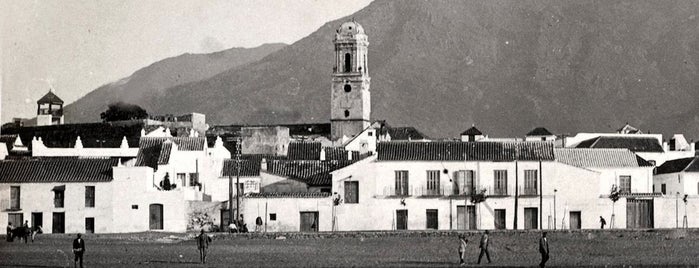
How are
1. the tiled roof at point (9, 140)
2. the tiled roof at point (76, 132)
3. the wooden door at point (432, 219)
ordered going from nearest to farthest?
the wooden door at point (432, 219) < the tiled roof at point (9, 140) < the tiled roof at point (76, 132)

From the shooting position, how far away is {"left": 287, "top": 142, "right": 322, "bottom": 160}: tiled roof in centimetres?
7388

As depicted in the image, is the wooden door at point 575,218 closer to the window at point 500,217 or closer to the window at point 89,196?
the window at point 500,217

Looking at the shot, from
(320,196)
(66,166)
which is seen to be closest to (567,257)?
(320,196)

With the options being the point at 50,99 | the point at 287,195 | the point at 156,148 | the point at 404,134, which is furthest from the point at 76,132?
the point at 287,195

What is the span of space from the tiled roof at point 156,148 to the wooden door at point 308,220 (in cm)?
1033

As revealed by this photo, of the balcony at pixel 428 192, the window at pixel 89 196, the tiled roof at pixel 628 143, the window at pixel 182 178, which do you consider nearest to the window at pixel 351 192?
the balcony at pixel 428 192

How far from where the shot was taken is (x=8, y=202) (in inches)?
2458

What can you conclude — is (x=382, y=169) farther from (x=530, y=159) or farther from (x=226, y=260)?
(x=226, y=260)

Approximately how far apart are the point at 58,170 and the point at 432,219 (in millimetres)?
17206

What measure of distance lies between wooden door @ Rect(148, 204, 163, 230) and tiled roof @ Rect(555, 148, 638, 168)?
2133 centimetres

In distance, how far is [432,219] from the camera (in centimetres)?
6412

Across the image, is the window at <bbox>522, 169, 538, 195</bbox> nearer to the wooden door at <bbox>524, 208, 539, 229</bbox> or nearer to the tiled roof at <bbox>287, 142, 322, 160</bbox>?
the wooden door at <bbox>524, 208, 539, 229</bbox>

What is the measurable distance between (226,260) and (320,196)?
903 inches

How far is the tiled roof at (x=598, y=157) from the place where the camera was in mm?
71812
